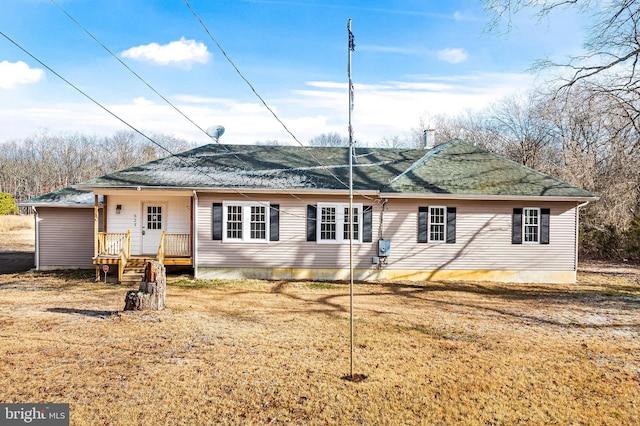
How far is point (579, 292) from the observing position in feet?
46.5

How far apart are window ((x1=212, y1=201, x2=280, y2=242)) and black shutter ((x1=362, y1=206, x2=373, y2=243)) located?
3142mm

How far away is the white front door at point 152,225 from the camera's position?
15.9 metres

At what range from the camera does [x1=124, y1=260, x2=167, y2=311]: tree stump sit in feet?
32.6

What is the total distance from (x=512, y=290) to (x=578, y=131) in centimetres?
2219

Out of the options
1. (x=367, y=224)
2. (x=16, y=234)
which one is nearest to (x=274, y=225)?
(x=367, y=224)

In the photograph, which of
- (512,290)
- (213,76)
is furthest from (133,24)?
(512,290)

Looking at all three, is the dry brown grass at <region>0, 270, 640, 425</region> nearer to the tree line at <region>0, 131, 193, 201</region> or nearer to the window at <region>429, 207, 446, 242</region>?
the window at <region>429, 207, 446, 242</region>

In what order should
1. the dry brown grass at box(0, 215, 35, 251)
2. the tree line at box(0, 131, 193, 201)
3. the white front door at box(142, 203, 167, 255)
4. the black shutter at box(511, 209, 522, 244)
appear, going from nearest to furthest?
the black shutter at box(511, 209, 522, 244) < the white front door at box(142, 203, 167, 255) < the dry brown grass at box(0, 215, 35, 251) < the tree line at box(0, 131, 193, 201)

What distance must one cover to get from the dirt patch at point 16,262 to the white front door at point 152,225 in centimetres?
568

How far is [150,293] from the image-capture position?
33.1 feet

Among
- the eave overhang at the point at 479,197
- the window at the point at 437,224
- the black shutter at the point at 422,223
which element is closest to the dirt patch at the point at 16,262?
the eave overhang at the point at 479,197

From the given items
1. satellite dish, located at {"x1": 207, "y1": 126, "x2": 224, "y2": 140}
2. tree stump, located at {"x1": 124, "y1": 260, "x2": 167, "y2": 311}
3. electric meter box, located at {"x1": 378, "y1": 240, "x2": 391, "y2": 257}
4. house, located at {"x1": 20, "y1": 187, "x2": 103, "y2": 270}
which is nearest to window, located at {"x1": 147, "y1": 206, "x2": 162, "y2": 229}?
house, located at {"x1": 20, "y1": 187, "x2": 103, "y2": 270}

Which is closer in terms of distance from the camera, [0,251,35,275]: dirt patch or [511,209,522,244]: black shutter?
[511,209,522,244]: black shutter

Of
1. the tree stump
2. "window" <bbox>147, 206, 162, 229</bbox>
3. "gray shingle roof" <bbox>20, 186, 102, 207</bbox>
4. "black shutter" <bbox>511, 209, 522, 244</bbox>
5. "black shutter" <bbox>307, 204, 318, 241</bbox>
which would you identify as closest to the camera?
the tree stump
